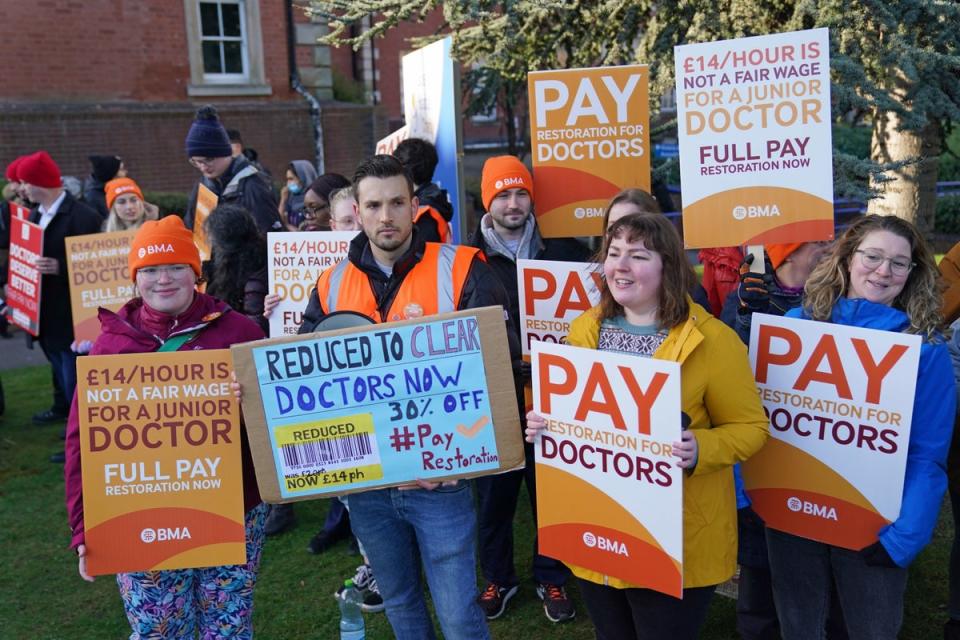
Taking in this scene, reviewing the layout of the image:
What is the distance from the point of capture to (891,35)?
194 inches

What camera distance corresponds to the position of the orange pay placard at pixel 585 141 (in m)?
4.14

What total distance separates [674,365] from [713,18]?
4.00 m

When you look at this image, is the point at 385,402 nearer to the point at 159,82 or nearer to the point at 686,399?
the point at 686,399

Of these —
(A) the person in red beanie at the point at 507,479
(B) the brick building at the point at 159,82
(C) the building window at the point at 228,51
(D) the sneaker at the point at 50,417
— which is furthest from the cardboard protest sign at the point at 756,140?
(C) the building window at the point at 228,51

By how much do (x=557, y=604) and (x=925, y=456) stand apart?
6.46 feet

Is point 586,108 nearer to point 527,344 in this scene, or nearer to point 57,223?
point 527,344

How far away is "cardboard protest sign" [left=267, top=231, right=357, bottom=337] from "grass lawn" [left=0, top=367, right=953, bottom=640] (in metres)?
1.39

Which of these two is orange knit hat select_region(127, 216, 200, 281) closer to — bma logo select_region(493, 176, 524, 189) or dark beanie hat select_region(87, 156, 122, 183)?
bma logo select_region(493, 176, 524, 189)

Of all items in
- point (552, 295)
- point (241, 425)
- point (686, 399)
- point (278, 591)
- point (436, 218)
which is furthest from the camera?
point (278, 591)

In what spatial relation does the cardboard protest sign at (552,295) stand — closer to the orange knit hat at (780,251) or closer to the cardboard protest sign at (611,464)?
the orange knit hat at (780,251)

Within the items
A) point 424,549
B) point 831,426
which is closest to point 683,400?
point 831,426

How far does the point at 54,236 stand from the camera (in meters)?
6.24

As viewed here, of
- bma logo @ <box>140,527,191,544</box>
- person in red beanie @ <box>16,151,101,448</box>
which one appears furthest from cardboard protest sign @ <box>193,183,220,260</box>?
bma logo @ <box>140,527,191,544</box>

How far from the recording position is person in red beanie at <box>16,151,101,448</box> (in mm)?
6180
